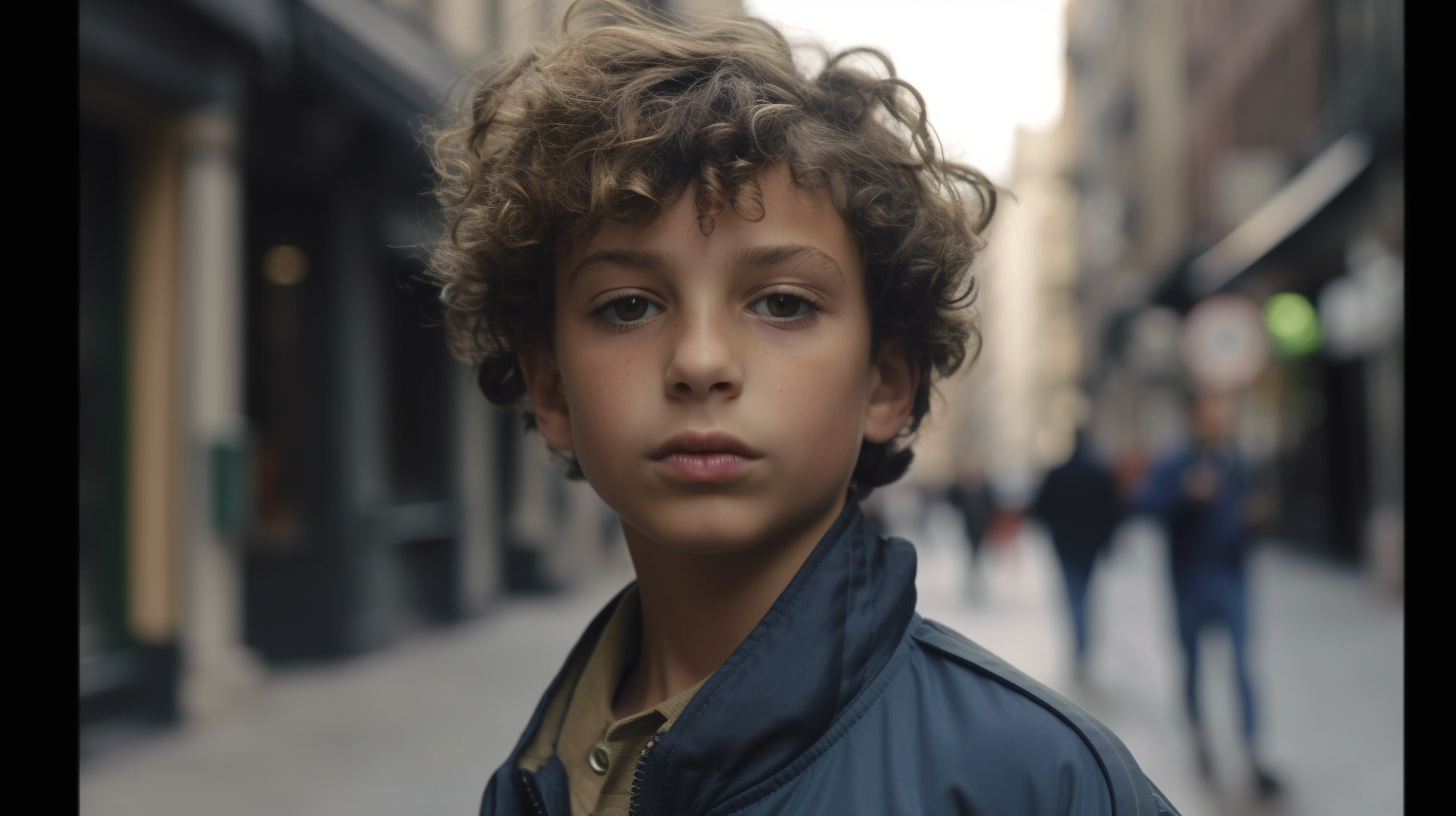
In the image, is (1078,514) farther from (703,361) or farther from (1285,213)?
(1285,213)

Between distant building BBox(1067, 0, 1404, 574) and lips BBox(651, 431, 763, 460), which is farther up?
distant building BBox(1067, 0, 1404, 574)

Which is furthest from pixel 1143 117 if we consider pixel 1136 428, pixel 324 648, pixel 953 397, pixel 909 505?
pixel 953 397

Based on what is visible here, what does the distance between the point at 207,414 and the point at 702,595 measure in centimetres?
707

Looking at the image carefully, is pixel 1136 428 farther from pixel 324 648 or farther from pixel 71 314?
pixel 71 314

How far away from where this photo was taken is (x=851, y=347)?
1.26 meters

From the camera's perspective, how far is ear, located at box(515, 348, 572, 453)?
1439 mm

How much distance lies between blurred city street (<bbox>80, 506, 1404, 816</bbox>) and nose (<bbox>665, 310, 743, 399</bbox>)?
357 centimetres

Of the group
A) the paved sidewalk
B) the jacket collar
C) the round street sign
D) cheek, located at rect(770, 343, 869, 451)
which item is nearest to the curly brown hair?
cheek, located at rect(770, 343, 869, 451)

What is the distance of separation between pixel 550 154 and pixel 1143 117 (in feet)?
131

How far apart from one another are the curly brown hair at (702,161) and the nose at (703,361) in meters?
0.10

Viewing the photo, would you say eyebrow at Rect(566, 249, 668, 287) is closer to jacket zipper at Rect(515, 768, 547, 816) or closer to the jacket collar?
the jacket collar

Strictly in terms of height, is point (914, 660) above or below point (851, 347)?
below

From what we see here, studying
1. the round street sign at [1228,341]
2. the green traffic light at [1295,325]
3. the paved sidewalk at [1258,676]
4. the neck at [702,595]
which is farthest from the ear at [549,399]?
the green traffic light at [1295,325]

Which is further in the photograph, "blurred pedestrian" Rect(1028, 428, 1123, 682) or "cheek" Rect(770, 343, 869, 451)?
"blurred pedestrian" Rect(1028, 428, 1123, 682)
